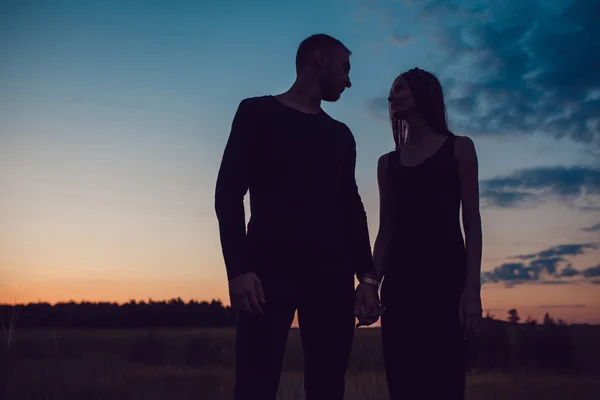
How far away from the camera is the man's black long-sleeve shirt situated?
10.0 feet

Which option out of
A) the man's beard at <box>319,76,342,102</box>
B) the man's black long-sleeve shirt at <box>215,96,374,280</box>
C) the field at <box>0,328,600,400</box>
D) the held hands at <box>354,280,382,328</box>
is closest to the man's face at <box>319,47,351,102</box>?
the man's beard at <box>319,76,342,102</box>

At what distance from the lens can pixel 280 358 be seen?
304cm

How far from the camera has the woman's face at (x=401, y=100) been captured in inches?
145

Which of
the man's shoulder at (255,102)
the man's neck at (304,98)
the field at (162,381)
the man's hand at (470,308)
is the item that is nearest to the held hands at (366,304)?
the man's hand at (470,308)

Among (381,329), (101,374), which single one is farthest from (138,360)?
(381,329)

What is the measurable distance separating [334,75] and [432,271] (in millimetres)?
1177

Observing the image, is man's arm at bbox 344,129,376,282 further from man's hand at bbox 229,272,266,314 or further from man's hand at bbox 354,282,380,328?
man's hand at bbox 229,272,266,314

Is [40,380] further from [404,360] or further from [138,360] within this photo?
[138,360]

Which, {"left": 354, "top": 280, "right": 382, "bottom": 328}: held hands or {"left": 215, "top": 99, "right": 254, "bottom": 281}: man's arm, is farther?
{"left": 354, "top": 280, "right": 382, "bottom": 328}: held hands

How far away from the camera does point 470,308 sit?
329 cm

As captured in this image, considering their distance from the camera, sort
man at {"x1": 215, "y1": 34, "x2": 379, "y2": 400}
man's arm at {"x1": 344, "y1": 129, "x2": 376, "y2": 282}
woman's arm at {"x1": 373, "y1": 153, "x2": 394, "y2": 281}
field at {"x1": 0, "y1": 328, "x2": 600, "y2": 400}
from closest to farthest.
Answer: man at {"x1": 215, "y1": 34, "x2": 379, "y2": 400}, man's arm at {"x1": 344, "y1": 129, "x2": 376, "y2": 282}, woman's arm at {"x1": 373, "y1": 153, "x2": 394, "y2": 281}, field at {"x1": 0, "y1": 328, "x2": 600, "y2": 400}

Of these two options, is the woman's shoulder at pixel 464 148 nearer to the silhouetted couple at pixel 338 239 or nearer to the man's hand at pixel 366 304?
the silhouetted couple at pixel 338 239

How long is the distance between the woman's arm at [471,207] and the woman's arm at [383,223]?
43 cm

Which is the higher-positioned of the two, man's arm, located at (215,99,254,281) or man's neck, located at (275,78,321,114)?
man's neck, located at (275,78,321,114)
